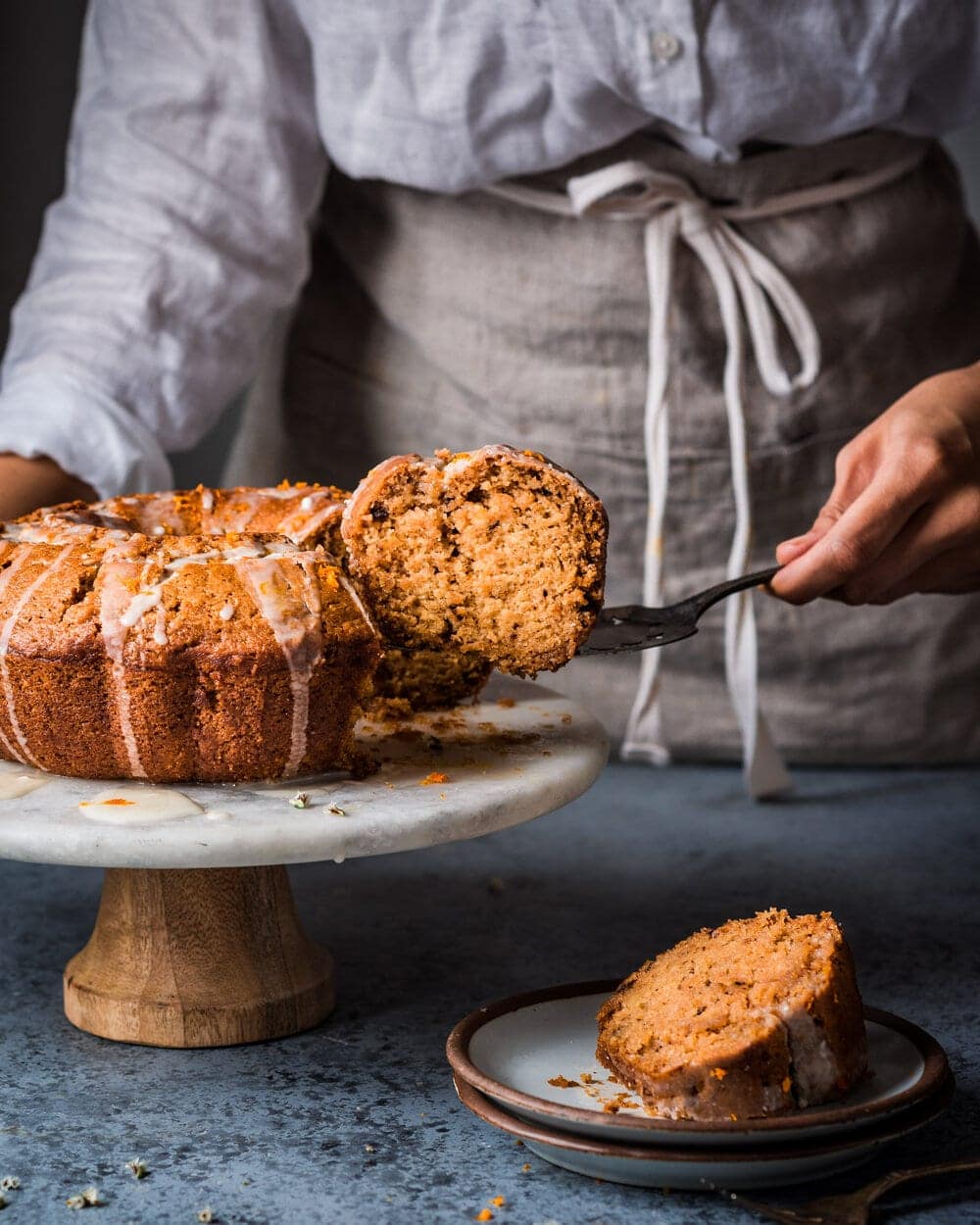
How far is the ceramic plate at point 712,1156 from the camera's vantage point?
85 cm

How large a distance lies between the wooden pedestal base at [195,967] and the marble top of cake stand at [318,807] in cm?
10

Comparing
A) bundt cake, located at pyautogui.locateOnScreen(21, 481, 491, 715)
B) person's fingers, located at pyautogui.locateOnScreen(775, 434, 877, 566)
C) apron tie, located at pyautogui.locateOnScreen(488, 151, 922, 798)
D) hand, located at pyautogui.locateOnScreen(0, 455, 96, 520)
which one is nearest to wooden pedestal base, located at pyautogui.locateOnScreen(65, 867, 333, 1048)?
bundt cake, located at pyautogui.locateOnScreen(21, 481, 491, 715)

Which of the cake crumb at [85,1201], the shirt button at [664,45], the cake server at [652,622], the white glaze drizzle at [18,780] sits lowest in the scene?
the cake crumb at [85,1201]

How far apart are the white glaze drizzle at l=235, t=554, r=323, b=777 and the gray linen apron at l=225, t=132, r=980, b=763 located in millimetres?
800

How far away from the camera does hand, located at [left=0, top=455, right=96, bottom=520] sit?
144cm

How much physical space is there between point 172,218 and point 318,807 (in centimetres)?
98

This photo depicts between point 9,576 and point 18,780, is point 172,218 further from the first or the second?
point 18,780

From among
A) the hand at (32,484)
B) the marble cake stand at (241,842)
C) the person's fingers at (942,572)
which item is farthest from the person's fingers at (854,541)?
the hand at (32,484)

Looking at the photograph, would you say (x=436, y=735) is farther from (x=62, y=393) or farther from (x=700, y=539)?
(x=700, y=539)

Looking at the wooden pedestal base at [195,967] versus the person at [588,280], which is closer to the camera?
the wooden pedestal base at [195,967]

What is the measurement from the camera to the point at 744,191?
68.1 inches

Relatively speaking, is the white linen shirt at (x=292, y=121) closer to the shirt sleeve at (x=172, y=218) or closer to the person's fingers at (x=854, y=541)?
the shirt sleeve at (x=172, y=218)

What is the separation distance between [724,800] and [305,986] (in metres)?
0.80

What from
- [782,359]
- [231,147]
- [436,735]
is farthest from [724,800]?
[231,147]
